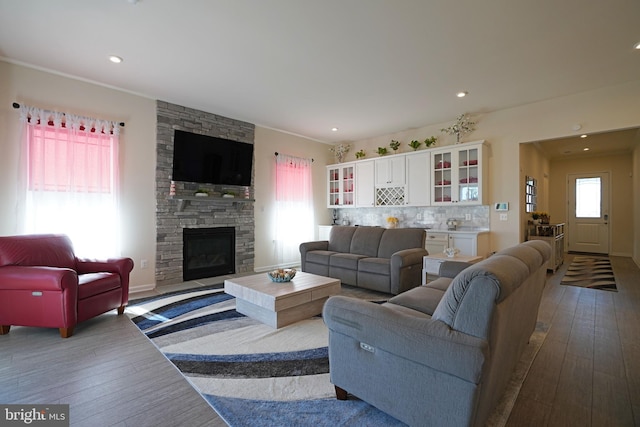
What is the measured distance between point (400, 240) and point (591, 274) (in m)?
3.87

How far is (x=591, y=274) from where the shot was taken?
5.38 m

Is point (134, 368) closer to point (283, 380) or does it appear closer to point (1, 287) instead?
point (283, 380)

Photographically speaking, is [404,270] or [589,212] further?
[589,212]

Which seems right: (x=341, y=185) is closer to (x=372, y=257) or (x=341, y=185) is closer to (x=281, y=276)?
(x=372, y=257)

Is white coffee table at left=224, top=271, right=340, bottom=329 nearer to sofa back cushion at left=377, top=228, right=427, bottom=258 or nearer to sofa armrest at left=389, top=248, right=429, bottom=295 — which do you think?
sofa armrest at left=389, top=248, right=429, bottom=295

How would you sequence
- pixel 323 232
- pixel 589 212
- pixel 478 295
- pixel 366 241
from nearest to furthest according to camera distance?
pixel 478 295 → pixel 366 241 → pixel 323 232 → pixel 589 212

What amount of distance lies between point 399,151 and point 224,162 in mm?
3618

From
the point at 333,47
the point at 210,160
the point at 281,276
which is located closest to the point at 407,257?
the point at 281,276

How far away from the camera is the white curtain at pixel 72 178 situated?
351 cm

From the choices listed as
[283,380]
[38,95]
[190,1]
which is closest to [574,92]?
[190,1]

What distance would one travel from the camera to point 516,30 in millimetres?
2771

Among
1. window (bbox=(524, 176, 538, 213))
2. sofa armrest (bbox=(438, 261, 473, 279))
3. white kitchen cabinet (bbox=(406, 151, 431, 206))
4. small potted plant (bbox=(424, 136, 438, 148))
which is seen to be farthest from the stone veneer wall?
window (bbox=(524, 176, 538, 213))

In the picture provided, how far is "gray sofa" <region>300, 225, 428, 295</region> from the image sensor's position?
399 centimetres

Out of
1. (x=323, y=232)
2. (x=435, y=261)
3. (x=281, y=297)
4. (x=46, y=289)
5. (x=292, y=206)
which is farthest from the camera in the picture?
(x=323, y=232)
